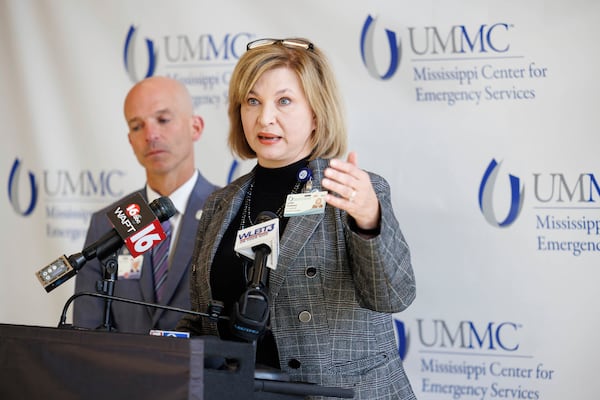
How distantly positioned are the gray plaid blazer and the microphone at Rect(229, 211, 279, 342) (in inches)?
9.2

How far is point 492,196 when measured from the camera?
282cm

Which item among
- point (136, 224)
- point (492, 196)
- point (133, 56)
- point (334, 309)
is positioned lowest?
point (334, 309)

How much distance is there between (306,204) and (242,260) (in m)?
0.27

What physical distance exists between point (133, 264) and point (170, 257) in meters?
0.16

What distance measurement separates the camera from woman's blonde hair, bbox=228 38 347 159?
203 centimetres

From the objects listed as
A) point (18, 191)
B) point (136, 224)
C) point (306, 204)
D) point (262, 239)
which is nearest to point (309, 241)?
point (306, 204)

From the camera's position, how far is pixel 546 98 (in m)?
2.74

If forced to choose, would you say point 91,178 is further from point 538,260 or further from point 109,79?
point 538,260

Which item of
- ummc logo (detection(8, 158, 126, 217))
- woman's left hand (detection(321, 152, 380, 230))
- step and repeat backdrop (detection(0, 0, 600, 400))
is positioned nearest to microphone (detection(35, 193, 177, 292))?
woman's left hand (detection(321, 152, 380, 230))

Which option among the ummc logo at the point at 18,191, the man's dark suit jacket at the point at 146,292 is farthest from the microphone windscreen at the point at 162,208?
the ummc logo at the point at 18,191

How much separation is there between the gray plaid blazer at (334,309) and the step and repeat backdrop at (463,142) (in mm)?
1025

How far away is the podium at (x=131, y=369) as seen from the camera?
141 centimetres

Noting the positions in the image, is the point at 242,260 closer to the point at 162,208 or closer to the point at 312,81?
the point at 162,208

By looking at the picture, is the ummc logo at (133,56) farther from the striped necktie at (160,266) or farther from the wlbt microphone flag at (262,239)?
the wlbt microphone flag at (262,239)
